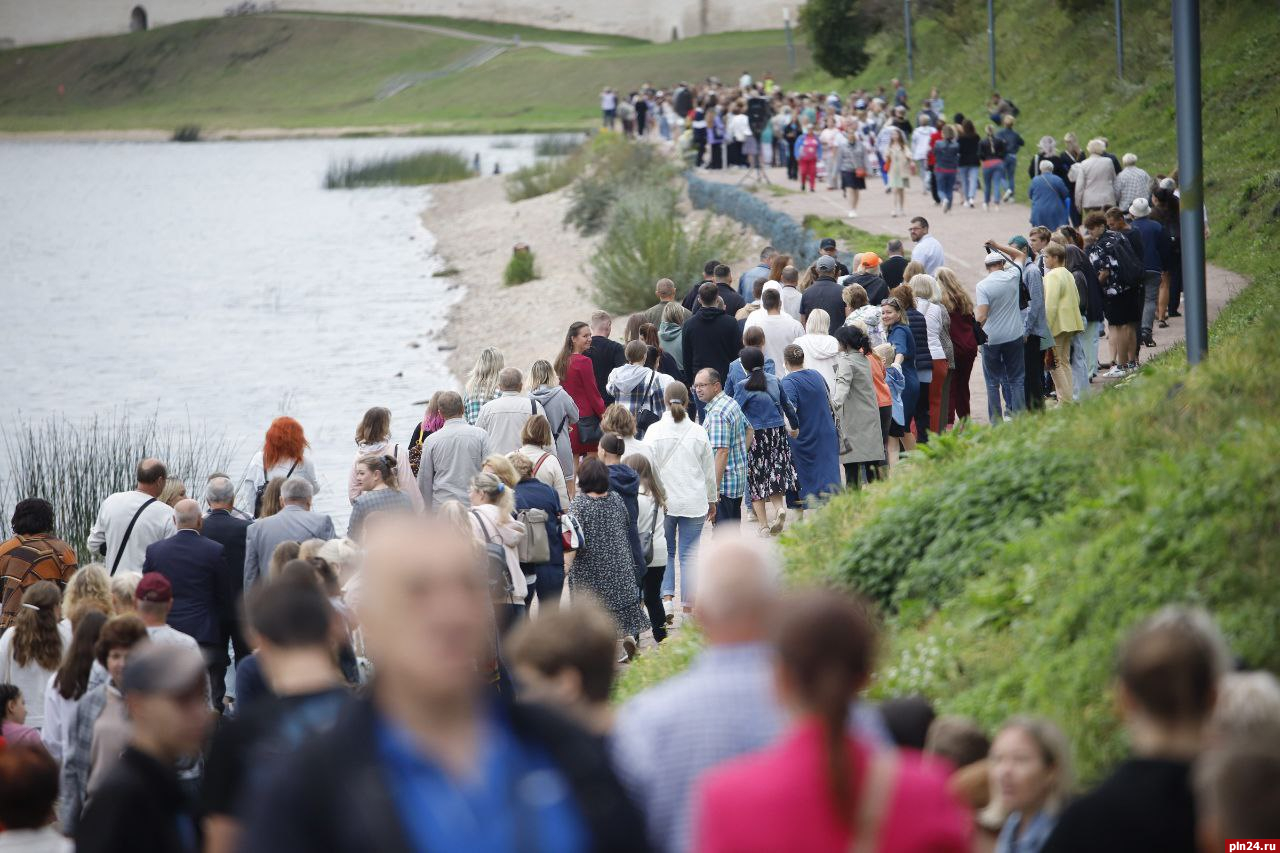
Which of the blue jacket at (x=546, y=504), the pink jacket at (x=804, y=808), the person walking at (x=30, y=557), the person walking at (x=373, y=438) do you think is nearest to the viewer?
the pink jacket at (x=804, y=808)

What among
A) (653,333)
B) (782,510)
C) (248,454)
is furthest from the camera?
(248,454)

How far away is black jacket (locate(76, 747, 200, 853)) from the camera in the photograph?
4.46m

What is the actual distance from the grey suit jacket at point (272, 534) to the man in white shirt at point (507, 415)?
2.89 meters

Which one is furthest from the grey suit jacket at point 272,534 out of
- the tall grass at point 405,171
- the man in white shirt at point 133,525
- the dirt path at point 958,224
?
the tall grass at point 405,171

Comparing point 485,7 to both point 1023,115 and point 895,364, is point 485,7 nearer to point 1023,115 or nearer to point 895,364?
point 1023,115

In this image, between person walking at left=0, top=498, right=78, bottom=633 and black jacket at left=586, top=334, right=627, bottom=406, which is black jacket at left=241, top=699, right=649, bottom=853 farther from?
black jacket at left=586, top=334, right=627, bottom=406

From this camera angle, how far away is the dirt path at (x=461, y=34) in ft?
459

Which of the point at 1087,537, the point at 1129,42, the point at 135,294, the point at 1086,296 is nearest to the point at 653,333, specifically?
the point at 1086,296

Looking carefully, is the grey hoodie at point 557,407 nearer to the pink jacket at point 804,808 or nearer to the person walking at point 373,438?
the person walking at point 373,438

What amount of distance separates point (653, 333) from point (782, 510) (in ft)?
7.52

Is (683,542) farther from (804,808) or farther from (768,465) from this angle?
(804,808)

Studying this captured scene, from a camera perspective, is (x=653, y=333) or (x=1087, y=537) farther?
(x=653, y=333)

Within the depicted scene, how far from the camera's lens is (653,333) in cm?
1459

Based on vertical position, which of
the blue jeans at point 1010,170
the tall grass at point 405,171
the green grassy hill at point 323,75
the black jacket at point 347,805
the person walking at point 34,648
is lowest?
the person walking at point 34,648
